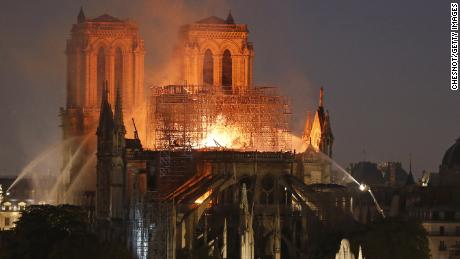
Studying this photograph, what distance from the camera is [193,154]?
12862 centimetres

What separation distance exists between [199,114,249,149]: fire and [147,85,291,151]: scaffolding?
6cm

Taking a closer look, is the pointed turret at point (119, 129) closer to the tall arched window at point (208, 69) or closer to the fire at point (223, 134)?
the fire at point (223, 134)

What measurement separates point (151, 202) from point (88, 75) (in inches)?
1027

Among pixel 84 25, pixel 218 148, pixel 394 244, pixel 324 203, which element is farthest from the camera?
pixel 84 25

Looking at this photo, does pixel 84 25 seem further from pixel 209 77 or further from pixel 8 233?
pixel 8 233

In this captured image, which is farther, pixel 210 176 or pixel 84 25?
pixel 84 25

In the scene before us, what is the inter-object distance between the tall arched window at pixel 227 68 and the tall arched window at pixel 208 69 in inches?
27.8

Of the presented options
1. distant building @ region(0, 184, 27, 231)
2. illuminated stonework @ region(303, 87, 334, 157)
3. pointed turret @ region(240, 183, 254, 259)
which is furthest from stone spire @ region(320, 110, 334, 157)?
distant building @ region(0, 184, 27, 231)

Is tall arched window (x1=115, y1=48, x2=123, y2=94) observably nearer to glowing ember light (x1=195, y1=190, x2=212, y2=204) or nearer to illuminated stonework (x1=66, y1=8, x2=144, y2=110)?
illuminated stonework (x1=66, y1=8, x2=144, y2=110)

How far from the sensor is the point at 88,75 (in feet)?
464

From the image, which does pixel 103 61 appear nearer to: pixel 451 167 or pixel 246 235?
pixel 246 235

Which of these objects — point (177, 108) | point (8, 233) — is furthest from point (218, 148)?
point (8, 233)

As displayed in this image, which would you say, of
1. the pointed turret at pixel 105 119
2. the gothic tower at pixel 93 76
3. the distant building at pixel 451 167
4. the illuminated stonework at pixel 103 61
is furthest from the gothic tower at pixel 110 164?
the distant building at pixel 451 167

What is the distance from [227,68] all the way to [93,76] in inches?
320
